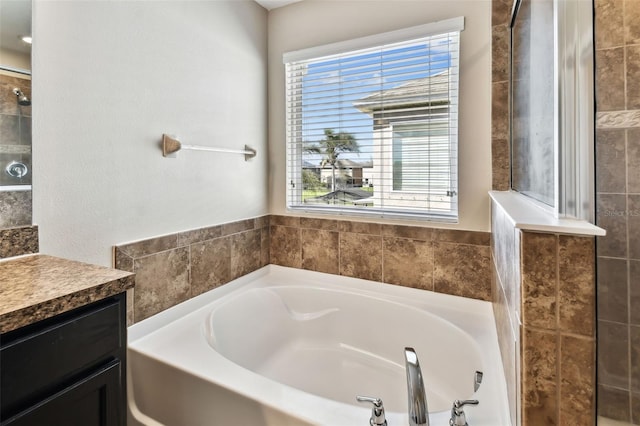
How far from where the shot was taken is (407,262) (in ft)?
6.51

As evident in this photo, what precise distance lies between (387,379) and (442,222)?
935 millimetres

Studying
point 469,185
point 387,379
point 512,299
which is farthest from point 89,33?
point 387,379

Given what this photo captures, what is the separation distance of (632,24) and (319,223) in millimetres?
1847

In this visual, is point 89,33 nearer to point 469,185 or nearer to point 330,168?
point 330,168

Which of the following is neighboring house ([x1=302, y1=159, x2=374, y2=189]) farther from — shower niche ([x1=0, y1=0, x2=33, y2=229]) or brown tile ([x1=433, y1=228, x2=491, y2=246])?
shower niche ([x1=0, y1=0, x2=33, y2=229])

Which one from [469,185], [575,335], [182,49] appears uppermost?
[182,49]

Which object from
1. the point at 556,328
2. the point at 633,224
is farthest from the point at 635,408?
the point at 556,328

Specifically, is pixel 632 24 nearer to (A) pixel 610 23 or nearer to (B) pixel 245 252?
(A) pixel 610 23

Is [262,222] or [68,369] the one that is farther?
[262,222]

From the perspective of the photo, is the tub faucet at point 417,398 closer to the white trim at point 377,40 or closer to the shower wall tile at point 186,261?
the shower wall tile at point 186,261

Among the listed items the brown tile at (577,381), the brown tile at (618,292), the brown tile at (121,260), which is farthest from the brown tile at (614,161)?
the brown tile at (121,260)

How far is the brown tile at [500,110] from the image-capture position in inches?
67.4

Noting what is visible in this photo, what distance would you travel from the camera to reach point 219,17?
1.92m

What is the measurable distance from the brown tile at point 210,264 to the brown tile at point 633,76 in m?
2.17
